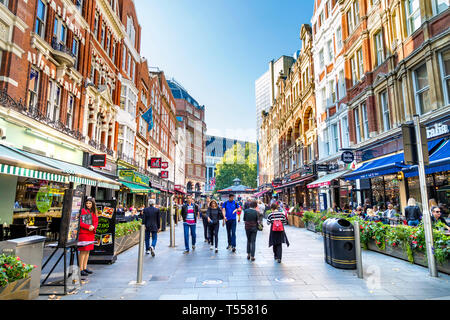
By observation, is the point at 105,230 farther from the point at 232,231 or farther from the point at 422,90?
the point at 422,90

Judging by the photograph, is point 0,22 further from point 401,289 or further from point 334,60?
point 334,60

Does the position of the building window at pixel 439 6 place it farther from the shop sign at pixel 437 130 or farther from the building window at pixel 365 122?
the building window at pixel 365 122

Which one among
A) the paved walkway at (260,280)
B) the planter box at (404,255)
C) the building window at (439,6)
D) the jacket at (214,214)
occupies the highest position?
the building window at (439,6)

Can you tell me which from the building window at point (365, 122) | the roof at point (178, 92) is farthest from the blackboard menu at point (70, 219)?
the roof at point (178, 92)

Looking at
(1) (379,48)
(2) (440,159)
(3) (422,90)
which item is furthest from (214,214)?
(1) (379,48)

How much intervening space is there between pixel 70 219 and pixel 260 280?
13.5 feet

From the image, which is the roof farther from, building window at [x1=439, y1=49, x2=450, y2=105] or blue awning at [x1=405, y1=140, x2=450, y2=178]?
blue awning at [x1=405, y1=140, x2=450, y2=178]

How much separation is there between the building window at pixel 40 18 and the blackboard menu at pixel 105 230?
9.66m

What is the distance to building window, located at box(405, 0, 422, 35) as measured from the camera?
12.5m

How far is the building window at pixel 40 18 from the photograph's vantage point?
12500mm

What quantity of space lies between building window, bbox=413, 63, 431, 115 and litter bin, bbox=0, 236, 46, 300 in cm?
1442

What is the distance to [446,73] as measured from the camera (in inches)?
433

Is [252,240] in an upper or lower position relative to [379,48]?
lower

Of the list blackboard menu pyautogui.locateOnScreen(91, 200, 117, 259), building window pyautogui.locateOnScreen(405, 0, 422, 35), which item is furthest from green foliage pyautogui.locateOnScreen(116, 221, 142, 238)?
building window pyautogui.locateOnScreen(405, 0, 422, 35)
